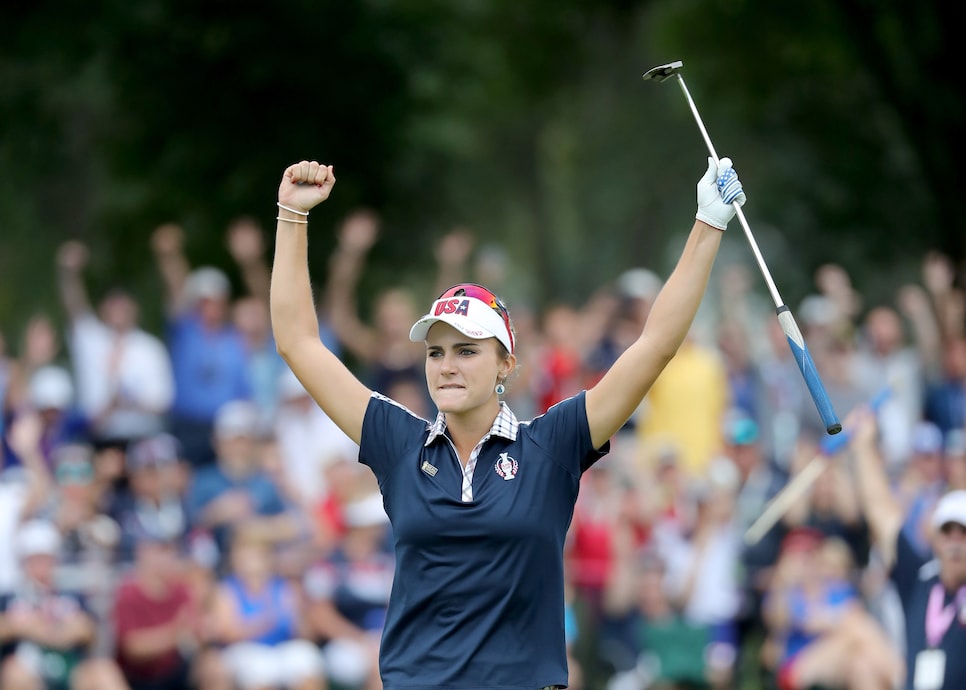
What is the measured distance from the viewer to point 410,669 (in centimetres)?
502

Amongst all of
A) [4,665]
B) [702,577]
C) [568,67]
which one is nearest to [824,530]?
[702,577]

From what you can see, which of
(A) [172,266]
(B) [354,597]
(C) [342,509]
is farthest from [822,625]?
(A) [172,266]

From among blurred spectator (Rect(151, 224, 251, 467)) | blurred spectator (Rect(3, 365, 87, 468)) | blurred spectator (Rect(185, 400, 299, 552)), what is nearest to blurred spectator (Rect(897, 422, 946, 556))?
blurred spectator (Rect(185, 400, 299, 552))

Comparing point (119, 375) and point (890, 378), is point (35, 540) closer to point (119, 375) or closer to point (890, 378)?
point (119, 375)

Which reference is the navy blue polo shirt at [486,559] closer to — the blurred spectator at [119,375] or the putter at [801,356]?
the putter at [801,356]

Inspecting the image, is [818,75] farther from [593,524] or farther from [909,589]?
[909,589]

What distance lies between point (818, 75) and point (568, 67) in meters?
7.21

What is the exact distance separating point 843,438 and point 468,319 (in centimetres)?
519

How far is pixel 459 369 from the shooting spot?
5242 millimetres

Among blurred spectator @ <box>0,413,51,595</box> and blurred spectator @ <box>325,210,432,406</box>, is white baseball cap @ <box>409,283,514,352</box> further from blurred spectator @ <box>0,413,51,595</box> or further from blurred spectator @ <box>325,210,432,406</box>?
blurred spectator @ <box>325,210,432,406</box>

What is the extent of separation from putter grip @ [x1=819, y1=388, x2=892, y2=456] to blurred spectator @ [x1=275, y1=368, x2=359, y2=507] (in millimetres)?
3899

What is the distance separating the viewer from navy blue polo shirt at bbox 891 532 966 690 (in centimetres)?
777

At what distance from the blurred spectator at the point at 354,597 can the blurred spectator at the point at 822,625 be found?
2702mm

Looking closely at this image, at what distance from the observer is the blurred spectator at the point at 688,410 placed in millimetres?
13742
